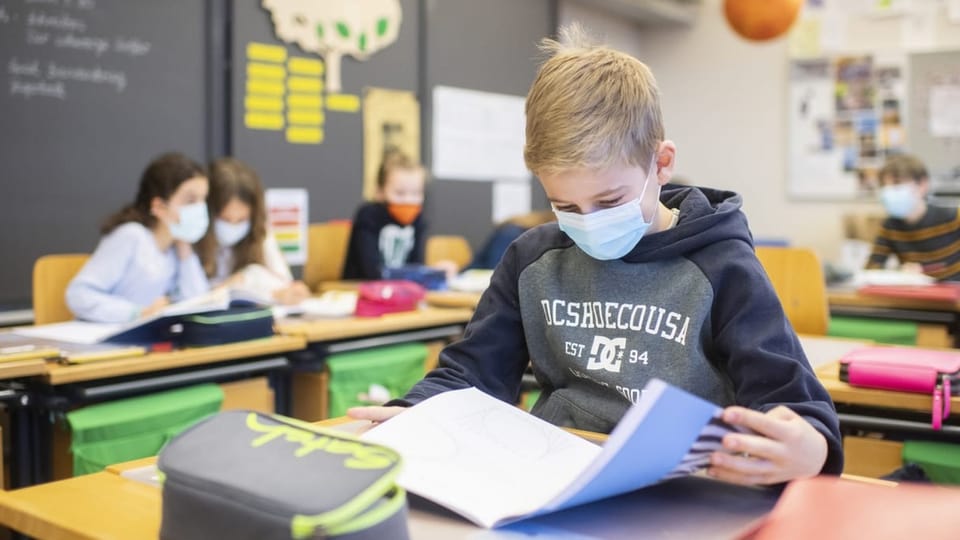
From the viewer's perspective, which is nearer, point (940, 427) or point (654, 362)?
point (654, 362)

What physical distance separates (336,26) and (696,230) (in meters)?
3.82

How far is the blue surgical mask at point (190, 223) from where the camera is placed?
294 centimetres

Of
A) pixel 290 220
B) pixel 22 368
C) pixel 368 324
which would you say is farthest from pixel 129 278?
pixel 290 220

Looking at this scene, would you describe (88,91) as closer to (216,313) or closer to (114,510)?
(216,313)

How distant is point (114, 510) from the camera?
93cm

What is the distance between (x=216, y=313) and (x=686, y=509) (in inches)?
68.2

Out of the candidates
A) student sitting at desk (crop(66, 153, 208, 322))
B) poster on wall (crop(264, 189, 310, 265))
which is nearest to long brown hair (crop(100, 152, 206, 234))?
student sitting at desk (crop(66, 153, 208, 322))

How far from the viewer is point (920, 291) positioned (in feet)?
10.9

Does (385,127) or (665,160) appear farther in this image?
(385,127)

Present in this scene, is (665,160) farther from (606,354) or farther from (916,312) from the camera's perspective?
(916,312)

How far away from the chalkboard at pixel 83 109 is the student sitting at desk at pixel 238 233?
61 centimetres

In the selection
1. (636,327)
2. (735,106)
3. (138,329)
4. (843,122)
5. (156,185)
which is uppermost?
(735,106)

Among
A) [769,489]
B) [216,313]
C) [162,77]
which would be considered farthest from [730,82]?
[769,489]

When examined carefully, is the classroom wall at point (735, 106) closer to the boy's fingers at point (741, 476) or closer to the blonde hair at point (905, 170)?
the blonde hair at point (905, 170)
